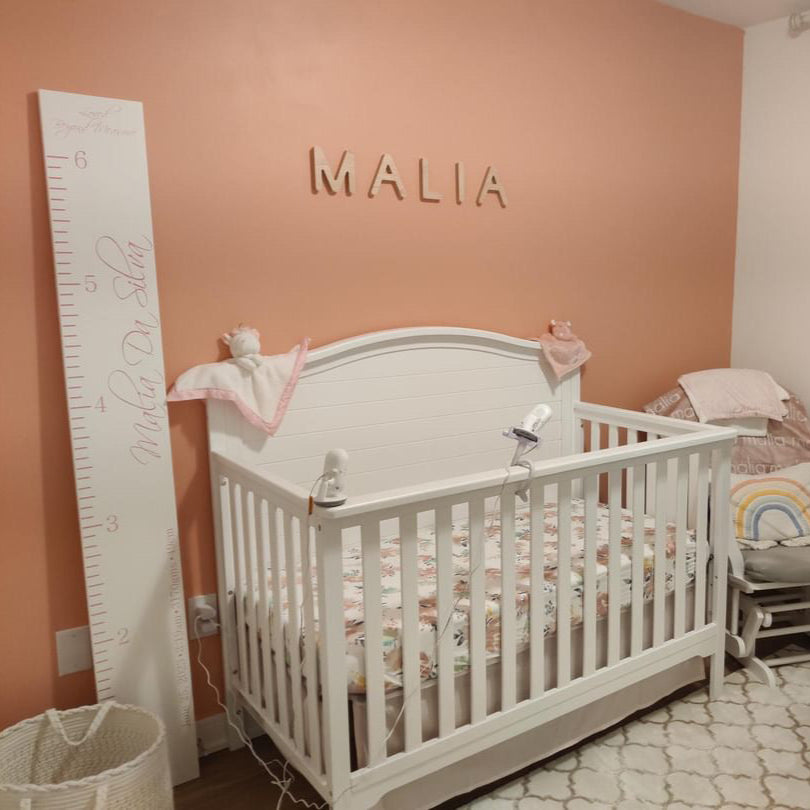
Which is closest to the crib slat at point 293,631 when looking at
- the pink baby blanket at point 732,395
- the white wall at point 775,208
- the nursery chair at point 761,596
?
the nursery chair at point 761,596

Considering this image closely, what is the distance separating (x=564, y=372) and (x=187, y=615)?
1.43m

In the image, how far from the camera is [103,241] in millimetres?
1707

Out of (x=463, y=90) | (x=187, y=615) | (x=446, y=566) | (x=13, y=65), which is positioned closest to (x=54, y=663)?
(x=187, y=615)

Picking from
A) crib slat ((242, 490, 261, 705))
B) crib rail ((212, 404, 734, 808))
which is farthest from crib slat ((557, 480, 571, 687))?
crib slat ((242, 490, 261, 705))

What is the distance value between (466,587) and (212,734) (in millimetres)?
867

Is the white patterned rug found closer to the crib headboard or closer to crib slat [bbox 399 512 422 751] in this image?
crib slat [bbox 399 512 422 751]

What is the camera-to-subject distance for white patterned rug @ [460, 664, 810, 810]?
1784 mm

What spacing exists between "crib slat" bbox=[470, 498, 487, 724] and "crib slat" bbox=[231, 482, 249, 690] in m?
0.59

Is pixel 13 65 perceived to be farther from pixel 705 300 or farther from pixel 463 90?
pixel 705 300

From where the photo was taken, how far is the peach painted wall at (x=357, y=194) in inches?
67.3

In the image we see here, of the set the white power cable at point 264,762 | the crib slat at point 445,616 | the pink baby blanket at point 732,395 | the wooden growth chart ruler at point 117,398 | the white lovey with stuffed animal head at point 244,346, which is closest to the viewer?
the crib slat at point 445,616

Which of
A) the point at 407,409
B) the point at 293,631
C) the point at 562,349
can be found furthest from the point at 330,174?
the point at 293,631

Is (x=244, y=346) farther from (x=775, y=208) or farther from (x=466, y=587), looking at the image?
(x=775, y=208)

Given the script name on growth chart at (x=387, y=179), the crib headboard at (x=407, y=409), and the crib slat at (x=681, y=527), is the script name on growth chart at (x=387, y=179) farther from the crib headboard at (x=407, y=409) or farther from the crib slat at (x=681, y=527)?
the crib slat at (x=681, y=527)
